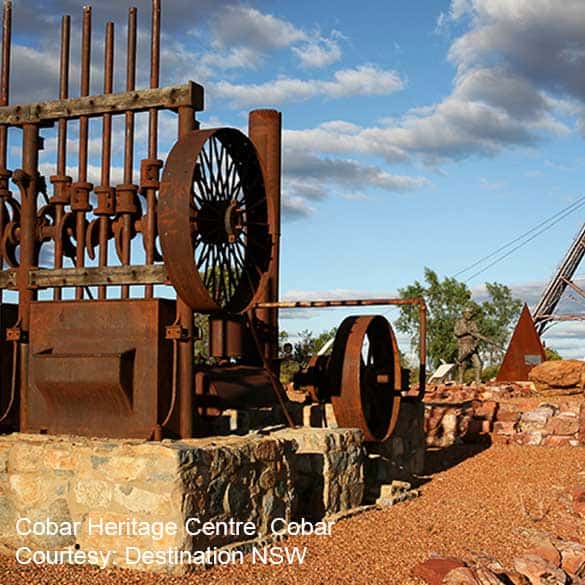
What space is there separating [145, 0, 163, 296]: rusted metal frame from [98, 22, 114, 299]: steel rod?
39 cm

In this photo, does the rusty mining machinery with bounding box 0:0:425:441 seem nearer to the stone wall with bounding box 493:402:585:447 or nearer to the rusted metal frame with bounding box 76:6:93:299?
the rusted metal frame with bounding box 76:6:93:299

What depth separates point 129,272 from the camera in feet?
25.0

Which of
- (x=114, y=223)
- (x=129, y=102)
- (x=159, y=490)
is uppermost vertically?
(x=129, y=102)

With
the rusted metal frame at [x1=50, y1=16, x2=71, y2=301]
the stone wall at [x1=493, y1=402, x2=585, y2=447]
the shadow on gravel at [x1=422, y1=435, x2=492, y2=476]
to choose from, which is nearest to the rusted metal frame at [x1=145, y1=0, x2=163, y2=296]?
the rusted metal frame at [x1=50, y1=16, x2=71, y2=301]

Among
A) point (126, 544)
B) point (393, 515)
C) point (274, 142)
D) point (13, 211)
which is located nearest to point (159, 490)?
point (126, 544)

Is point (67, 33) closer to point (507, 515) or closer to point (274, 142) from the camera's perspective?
point (274, 142)

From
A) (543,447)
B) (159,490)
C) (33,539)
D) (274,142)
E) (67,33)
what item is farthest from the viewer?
(543,447)

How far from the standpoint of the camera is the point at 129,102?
787 cm

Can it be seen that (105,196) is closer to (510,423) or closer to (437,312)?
(510,423)

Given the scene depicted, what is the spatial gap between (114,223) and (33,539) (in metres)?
2.78

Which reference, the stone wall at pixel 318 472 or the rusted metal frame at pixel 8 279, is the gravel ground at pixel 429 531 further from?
the rusted metal frame at pixel 8 279

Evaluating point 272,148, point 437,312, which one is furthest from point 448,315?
point 272,148

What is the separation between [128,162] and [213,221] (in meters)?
0.95

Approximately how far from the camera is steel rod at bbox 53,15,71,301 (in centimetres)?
808
